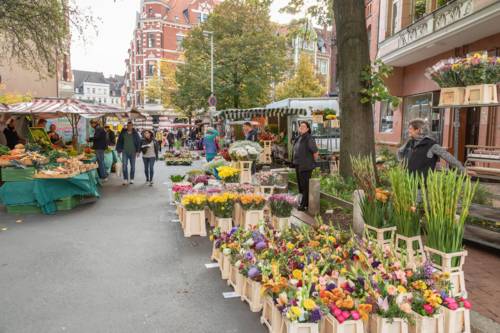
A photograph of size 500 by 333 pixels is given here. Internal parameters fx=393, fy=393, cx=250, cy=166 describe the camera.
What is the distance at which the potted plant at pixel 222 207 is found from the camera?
6.31m

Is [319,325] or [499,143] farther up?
[499,143]

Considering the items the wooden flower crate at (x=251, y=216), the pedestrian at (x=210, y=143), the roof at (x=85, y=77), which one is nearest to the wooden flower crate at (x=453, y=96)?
the wooden flower crate at (x=251, y=216)

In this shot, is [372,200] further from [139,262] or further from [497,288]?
[139,262]

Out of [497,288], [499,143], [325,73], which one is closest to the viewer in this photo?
[497,288]

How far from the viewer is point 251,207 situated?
6.46 m

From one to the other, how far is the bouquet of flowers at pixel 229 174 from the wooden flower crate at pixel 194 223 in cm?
207

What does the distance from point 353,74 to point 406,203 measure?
4953mm

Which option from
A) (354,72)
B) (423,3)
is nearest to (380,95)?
(354,72)

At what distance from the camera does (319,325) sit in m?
3.08

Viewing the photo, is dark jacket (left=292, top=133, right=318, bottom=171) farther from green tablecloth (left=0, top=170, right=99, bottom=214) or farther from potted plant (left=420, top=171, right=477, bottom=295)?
green tablecloth (left=0, top=170, right=99, bottom=214)

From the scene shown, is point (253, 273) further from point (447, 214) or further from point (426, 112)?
point (426, 112)

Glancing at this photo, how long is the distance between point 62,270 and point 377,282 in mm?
3960

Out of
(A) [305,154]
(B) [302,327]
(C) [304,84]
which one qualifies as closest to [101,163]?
(A) [305,154]

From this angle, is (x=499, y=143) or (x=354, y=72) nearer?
(x=354, y=72)
